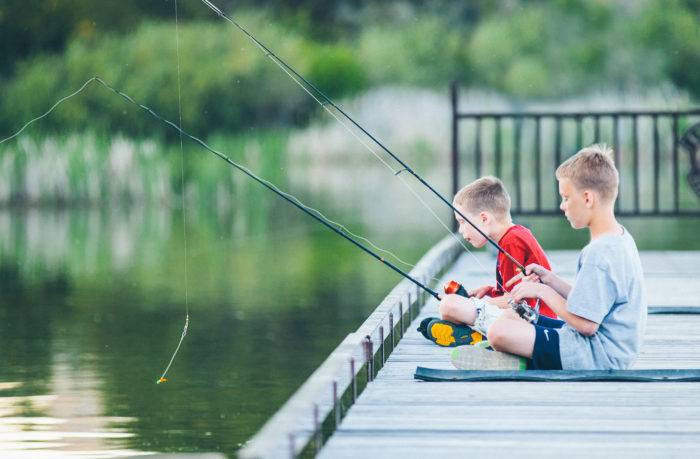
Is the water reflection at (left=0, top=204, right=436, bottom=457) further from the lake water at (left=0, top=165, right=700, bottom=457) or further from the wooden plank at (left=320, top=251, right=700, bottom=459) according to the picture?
the wooden plank at (left=320, top=251, right=700, bottom=459)

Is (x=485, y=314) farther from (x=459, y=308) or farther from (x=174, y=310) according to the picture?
(x=174, y=310)

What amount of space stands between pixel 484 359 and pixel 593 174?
0.73 m

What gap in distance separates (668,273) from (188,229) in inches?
321

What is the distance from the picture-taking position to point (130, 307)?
10375 mm

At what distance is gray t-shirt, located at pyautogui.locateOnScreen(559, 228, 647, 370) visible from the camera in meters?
4.88

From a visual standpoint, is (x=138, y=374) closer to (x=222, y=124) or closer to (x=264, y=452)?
(x=264, y=452)

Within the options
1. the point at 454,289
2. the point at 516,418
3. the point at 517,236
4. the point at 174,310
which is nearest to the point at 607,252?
the point at 516,418

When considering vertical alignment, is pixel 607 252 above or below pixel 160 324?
above

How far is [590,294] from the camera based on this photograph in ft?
16.0

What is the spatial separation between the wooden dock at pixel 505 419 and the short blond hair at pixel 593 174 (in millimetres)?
582

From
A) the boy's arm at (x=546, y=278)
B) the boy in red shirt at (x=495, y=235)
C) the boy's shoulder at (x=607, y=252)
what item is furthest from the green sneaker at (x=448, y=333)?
the boy's shoulder at (x=607, y=252)

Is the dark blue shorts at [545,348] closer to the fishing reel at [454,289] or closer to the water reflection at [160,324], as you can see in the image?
the fishing reel at [454,289]

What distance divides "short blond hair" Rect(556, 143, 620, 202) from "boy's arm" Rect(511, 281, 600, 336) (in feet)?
0.98

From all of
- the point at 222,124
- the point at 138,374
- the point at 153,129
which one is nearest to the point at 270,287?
the point at 138,374
